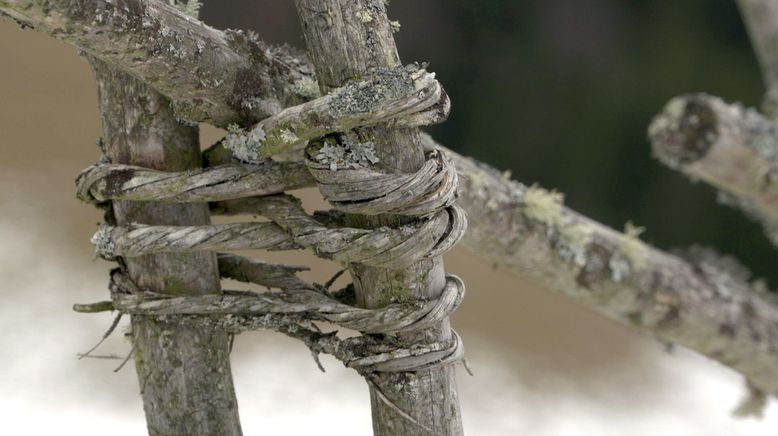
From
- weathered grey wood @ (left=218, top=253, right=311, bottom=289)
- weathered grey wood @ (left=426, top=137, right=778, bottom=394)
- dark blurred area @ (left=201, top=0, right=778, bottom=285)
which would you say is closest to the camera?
weathered grey wood @ (left=218, top=253, right=311, bottom=289)

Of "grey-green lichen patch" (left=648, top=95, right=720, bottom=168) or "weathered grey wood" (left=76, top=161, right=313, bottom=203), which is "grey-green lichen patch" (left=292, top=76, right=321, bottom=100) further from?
"grey-green lichen patch" (left=648, top=95, right=720, bottom=168)

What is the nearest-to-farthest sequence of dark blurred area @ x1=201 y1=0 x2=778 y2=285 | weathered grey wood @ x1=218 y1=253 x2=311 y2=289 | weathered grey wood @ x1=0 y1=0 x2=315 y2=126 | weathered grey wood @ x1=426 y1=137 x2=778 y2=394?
weathered grey wood @ x1=0 y1=0 x2=315 y2=126
weathered grey wood @ x1=218 y1=253 x2=311 y2=289
weathered grey wood @ x1=426 y1=137 x2=778 y2=394
dark blurred area @ x1=201 y1=0 x2=778 y2=285

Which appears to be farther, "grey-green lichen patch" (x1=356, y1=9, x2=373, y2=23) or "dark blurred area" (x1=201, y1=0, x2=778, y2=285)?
"dark blurred area" (x1=201, y1=0, x2=778, y2=285)

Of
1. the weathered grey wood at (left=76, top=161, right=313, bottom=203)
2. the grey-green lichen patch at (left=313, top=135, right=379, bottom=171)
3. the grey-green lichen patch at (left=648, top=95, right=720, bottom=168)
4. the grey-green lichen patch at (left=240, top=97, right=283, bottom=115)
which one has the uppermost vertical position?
the grey-green lichen patch at (left=240, top=97, right=283, bottom=115)

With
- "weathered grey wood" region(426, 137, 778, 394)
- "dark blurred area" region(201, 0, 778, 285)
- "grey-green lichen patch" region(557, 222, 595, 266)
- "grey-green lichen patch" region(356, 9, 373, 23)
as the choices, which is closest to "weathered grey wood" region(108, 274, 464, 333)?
"grey-green lichen patch" region(356, 9, 373, 23)

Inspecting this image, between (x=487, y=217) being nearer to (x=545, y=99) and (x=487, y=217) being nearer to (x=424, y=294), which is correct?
(x=424, y=294)

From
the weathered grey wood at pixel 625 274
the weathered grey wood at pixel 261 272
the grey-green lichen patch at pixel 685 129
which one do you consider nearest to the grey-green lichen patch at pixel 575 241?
the weathered grey wood at pixel 625 274

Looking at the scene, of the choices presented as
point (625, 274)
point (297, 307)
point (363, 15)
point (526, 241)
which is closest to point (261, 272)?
point (297, 307)
